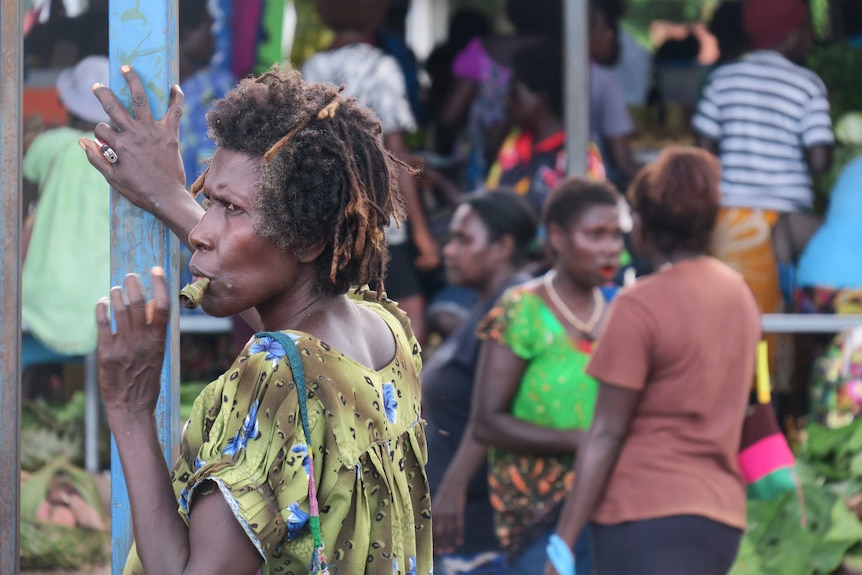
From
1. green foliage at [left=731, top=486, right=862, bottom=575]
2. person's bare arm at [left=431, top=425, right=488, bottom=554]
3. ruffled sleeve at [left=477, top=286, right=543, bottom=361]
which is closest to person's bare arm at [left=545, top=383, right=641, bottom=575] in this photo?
ruffled sleeve at [left=477, top=286, right=543, bottom=361]

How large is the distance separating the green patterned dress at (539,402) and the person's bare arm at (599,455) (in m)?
0.56

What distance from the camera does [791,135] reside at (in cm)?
566

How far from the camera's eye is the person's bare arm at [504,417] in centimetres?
423

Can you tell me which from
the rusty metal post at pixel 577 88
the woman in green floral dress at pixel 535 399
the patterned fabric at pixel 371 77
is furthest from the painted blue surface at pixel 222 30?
the woman in green floral dress at pixel 535 399

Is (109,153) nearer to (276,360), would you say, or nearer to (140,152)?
(140,152)

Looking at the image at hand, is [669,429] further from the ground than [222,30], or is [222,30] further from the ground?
[222,30]

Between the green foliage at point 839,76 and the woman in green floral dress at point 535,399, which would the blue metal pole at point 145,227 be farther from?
the green foliage at point 839,76

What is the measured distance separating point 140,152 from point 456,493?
274cm

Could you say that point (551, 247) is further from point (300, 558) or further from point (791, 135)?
point (300, 558)

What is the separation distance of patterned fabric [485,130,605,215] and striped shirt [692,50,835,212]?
1.99 ft

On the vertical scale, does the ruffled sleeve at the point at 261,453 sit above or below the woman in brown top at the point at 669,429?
above

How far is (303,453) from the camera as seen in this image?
168 cm

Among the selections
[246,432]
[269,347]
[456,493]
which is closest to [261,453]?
[246,432]

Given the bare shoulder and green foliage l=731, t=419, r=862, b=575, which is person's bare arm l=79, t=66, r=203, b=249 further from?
green foliage l=731, t=419, r=862, b=575
